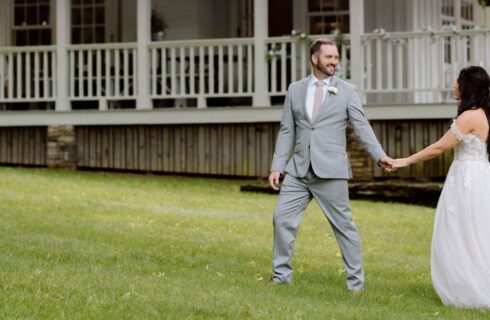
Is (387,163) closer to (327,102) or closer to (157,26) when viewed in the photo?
(327,102)

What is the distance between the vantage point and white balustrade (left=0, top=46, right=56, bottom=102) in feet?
70.6

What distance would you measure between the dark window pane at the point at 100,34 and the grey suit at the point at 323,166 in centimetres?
1478

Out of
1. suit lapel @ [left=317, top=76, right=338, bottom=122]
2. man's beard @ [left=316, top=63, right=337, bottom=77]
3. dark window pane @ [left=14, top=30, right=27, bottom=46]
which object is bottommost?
suit lapel @ [left=317, top=76, right=338, bottom=122]

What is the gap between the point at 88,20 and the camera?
78.6 ft

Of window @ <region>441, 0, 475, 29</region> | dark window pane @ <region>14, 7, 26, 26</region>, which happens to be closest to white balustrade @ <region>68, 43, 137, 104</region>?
dark window pane @ <region>14, 7, 26, 26</region>

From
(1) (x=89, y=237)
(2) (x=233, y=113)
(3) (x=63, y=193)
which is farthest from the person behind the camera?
(2) (x=233, y=113)

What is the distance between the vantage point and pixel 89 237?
12516 millimetres

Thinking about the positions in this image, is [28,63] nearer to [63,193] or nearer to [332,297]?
[63,193]

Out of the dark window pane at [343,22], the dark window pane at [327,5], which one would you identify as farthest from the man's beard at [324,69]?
the dark window pane at [327,5]

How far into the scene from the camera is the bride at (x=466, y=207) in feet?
28.9

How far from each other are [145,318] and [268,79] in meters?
13.8

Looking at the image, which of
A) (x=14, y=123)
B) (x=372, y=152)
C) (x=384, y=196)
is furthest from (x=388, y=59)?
(x=372, y=152)

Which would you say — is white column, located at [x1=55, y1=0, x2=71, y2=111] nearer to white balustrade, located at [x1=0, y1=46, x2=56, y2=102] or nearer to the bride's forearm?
white balustrade, located at [x1=0, y1=46, x2=56, y2=102]

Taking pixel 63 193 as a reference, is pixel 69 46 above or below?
above
